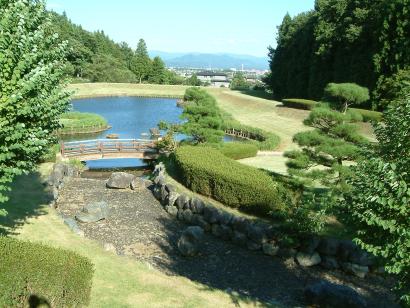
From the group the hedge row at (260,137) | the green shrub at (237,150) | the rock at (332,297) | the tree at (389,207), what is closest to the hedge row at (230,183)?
the rock at (332,297)

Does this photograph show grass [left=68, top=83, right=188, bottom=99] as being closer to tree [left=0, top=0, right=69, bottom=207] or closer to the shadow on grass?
the shadow on grass

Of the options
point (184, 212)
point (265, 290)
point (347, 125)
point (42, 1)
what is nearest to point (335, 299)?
point (265, 290)

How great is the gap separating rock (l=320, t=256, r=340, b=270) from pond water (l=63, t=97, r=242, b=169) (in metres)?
18.8

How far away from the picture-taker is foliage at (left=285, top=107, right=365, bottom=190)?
14.8 meters

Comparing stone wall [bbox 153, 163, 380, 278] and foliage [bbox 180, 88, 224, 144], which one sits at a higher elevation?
foliage [bbox 180, 88, 224, 144]

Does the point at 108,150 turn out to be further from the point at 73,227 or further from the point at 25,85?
the point at 25,85

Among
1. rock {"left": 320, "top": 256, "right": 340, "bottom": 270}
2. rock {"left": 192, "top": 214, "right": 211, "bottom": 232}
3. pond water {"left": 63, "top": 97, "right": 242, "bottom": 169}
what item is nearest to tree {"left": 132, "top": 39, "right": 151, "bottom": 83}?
pond water {"left": 63, "top": 97, "right": 242, "bottom": 169}

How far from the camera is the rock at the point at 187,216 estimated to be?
688 inches

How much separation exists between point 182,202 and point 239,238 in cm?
374

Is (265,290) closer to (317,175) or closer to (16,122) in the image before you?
(317,175)

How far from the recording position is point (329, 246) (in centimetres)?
1398

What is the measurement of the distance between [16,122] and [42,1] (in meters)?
3.24

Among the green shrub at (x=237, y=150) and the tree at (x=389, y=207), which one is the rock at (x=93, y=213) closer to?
the green shrub at (x=237, y=150)

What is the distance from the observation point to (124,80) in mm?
92062
